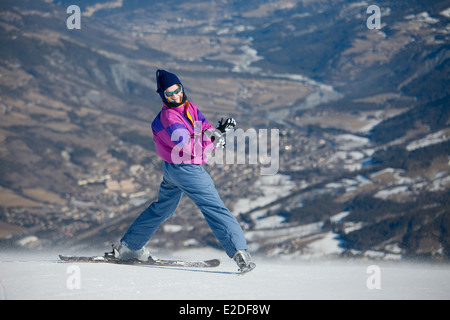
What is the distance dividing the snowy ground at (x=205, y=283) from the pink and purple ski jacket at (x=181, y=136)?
1261 mm

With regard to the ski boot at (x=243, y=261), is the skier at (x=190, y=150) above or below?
above

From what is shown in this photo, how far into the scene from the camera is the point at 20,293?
14.5ft

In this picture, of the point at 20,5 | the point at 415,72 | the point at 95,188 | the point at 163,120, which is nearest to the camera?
the point at 163,120

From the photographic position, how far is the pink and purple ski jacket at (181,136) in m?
5.23

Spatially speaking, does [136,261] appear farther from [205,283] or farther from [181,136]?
[181,136]

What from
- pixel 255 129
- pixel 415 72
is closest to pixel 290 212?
pixel 255 129

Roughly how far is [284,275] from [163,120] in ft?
7.14

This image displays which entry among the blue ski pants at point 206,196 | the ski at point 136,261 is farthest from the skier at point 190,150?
the ski at point 136,261

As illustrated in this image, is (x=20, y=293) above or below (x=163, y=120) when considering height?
below

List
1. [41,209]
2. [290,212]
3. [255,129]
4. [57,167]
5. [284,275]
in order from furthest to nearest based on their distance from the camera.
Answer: [255,129]
[57,167]
[41,209]
[290,212]
[284,275]

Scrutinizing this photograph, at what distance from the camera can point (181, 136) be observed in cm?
521

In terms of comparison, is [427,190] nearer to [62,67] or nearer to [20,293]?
[20,293]

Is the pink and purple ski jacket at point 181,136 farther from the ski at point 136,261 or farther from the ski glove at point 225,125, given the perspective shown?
the ski at point 136,261
